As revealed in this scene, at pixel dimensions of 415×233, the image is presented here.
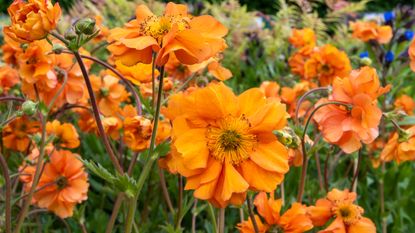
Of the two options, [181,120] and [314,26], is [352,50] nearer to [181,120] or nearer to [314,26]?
[314,26]

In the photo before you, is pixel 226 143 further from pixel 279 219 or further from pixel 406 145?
pixel 406 145

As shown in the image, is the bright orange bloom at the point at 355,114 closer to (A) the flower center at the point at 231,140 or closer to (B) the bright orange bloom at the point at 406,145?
(B) the bright orange bloom at the point at 406,145

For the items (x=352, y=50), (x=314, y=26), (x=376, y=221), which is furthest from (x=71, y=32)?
(x=352, y=50)

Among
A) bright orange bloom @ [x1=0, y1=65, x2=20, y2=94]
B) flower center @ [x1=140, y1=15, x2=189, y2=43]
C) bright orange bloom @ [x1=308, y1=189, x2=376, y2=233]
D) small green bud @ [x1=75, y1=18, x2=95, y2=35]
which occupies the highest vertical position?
small green bud @ [x1=75, y1=18, x2=95, y2=35]

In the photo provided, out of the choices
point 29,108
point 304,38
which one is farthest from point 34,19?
point 304,38

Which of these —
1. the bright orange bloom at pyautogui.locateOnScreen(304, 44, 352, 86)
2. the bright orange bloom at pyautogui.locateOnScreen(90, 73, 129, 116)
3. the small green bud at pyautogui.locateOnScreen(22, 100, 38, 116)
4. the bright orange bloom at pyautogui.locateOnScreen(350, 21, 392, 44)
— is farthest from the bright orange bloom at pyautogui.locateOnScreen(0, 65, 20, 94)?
the bright orange bloom at pyautogui.locateOnScreen(350, 21, 392, 44)

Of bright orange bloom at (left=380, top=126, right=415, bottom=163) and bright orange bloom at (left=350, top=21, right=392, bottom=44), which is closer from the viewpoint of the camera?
bright orange bloom at (left=380, top=126, right=415, bottom=163)

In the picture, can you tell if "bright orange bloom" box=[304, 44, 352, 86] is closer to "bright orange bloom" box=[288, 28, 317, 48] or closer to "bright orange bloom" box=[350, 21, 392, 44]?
"bright orange bloom" box=[288, 28, 317, 48]
